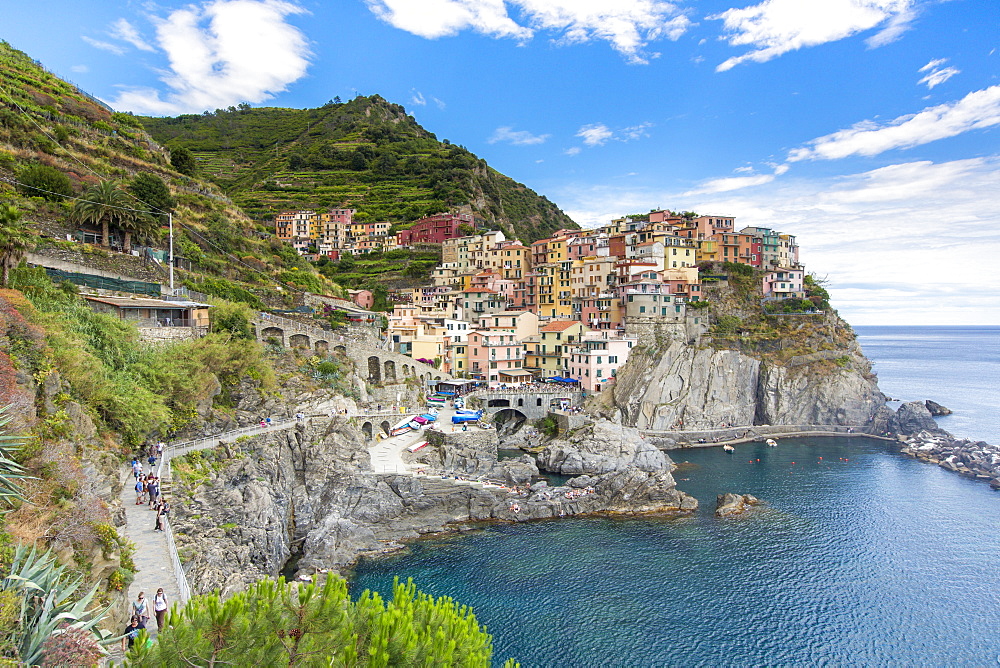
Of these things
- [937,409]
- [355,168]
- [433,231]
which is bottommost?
[937,409]

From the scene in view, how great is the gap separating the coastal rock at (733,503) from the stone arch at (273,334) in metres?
32.8

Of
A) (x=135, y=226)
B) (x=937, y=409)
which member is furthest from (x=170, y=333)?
(x=937, y=409)

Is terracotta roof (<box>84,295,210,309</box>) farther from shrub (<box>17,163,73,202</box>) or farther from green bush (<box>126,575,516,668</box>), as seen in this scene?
green bush (<box>126,575,516,668</box>)

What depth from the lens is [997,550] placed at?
104 ft

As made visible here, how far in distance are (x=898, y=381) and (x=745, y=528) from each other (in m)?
84.9

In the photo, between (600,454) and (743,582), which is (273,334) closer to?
(600,454)

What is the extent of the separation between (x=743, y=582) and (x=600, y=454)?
52.7 ft

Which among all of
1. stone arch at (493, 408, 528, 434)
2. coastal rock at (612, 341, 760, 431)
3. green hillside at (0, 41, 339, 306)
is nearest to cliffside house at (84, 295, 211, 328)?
green hillside at (0, 41, 339, 306)

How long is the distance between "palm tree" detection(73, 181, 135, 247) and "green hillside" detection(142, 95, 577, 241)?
5344 centimetres

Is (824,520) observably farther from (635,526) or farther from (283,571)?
(283,571)

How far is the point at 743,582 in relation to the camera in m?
27.2

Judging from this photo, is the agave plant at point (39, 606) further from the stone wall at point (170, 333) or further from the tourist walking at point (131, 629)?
the stone wall at point (170, 333)

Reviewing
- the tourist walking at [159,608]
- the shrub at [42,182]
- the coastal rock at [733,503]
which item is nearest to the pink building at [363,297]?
the shrub at [42,182]

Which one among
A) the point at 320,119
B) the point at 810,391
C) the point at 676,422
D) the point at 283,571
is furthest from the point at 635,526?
the point at 320,119
